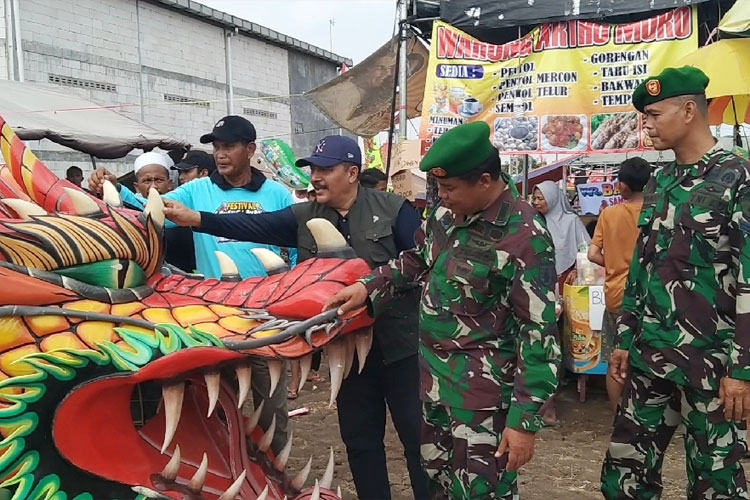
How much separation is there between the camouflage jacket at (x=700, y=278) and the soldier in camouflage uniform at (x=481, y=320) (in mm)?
518

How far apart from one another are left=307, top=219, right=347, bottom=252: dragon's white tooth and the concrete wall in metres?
9.04

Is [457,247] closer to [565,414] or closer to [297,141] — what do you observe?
[565,414]

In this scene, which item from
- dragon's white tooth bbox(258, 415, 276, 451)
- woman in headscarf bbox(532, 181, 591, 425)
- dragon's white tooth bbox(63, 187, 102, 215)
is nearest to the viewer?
dragon's white tooth bbox(63, 187, 102, 215)

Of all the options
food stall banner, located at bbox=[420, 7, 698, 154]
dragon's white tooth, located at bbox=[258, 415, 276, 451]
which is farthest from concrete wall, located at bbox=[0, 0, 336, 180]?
dragon's white tooth, located at bbox=[258, 415, 276, 451]

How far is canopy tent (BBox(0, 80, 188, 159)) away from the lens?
7598 mm

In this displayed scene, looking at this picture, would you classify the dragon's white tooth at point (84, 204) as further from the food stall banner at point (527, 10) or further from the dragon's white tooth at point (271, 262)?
the food stall banner at point (527, 10)

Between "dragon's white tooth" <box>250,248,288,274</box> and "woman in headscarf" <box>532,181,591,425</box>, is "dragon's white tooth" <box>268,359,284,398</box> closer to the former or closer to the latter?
"dragon's white tooth" <box>250,248,288,274</box>

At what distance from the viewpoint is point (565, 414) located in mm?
4828

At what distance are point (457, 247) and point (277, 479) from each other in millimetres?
937

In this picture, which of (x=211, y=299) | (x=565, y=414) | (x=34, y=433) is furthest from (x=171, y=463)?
(x=565, y=414)

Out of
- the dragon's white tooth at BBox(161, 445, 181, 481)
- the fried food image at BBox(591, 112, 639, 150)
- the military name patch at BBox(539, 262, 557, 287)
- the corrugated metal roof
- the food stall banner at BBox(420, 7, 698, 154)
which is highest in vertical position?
the corrugated metal roof

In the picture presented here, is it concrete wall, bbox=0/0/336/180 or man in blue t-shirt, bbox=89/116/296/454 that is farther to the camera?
concrete wall, bbox=0/0/336/180

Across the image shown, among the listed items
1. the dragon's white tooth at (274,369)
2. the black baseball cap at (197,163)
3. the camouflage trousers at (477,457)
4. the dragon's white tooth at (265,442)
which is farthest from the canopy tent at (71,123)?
the camouflage trousers at (477,457)

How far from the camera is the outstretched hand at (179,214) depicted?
2.55m
